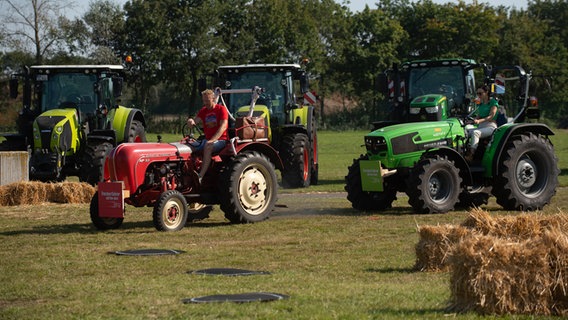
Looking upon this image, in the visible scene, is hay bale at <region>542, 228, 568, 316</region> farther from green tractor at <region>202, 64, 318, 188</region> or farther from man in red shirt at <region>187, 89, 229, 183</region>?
green tractor at <region>202, 64, 318, 188</region>

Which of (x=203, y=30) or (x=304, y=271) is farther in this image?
(x=203, y=30)

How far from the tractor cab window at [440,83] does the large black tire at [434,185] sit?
476cm

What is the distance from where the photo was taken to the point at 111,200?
15.0 meters

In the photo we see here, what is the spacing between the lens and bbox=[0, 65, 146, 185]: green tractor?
873 inches

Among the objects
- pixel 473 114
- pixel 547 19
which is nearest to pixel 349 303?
pixel 473 114

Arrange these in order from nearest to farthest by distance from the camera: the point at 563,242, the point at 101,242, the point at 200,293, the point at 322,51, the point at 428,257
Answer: the point at 563,242 < the point at 200,293 < the point at 428,257 < the point at 101,242 < the point at 322,51

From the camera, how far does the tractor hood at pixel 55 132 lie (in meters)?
22.1

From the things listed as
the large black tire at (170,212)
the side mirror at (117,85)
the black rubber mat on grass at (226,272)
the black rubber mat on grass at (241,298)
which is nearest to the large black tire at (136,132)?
the side mirror at (117,85)

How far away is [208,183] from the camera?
53.5ft

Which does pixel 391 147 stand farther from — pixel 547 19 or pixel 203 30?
pixel 547 19

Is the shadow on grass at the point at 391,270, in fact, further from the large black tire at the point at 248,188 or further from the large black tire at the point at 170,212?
the large black tire at the point at 248,188

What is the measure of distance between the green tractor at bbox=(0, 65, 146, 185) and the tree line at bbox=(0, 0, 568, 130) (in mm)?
33112

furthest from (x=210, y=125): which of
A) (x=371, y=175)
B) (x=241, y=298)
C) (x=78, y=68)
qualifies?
(x=78, y=68)

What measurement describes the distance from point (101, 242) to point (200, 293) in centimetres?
460
